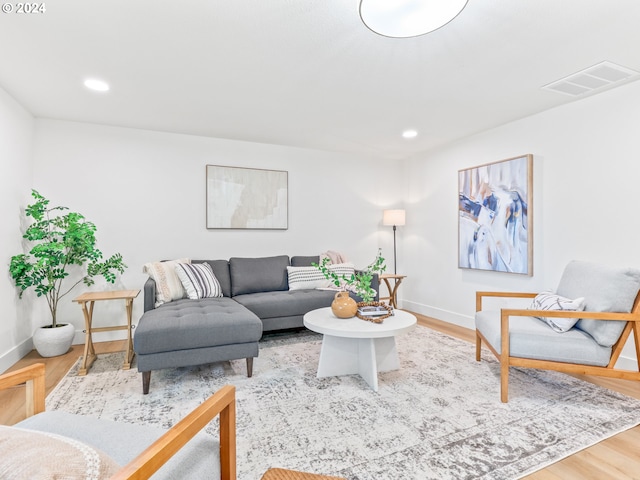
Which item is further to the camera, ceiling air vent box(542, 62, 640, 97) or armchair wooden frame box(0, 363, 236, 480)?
ceiling air vent box(542, 62, 640, 97)

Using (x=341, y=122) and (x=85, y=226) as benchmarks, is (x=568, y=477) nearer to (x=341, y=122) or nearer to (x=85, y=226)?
(x=341, y=122)

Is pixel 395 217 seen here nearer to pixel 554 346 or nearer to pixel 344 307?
pixel 344 307

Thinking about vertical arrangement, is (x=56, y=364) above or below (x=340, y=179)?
below

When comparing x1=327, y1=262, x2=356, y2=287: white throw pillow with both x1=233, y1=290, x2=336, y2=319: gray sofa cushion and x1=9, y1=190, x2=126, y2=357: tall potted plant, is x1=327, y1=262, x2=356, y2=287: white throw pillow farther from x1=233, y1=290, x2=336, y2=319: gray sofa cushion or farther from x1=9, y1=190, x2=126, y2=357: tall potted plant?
x1=9, y1=190, x2=126, y2=357: tall potted plant

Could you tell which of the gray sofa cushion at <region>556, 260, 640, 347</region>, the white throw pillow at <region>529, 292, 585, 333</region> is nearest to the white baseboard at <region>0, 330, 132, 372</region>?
the white throw pillow at <region>529, 292, 585, 333</region>

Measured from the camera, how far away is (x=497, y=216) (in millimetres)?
3840

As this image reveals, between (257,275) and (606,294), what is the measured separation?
3163 mm

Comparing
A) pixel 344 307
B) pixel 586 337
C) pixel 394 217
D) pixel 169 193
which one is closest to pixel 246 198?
pixel 169 193

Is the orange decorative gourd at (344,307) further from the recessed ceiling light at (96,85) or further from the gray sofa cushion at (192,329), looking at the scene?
the recessed ceiling light at (96,85)

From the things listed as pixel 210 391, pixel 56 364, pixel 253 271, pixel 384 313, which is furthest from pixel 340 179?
pixel 56 364

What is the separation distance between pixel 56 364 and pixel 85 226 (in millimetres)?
1243

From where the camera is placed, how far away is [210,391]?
2.46 meters

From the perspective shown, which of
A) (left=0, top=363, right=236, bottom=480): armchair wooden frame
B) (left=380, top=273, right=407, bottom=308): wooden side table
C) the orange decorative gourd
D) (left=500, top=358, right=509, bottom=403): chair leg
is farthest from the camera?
(left=380, top=273, right=407, bottom=308): wooden side table

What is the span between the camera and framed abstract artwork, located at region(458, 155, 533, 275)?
354 centimetres
